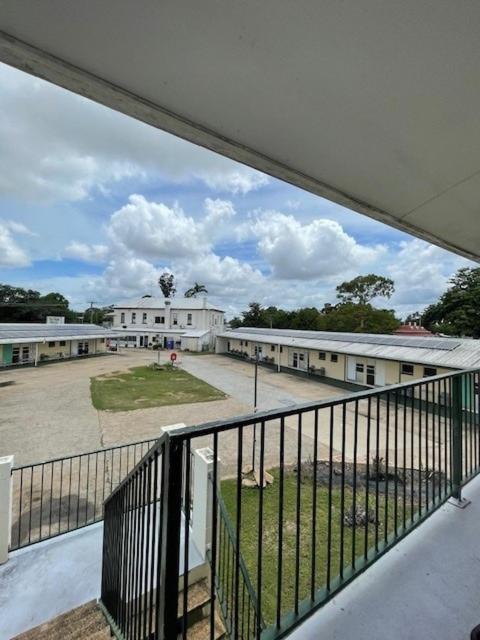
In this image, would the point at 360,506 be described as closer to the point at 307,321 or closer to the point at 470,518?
the point at 470,518

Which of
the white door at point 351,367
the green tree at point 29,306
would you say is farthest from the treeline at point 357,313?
the green tree at point 29,306

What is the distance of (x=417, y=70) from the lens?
120 cm

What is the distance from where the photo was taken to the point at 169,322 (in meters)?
40.2

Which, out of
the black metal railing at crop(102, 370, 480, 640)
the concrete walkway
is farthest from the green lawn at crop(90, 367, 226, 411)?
the concrete walkway

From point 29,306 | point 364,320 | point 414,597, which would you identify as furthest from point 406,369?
point 29,306

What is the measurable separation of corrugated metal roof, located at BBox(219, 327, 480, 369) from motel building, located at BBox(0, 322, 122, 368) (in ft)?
56.9

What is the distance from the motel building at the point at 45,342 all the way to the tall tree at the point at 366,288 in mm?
24163

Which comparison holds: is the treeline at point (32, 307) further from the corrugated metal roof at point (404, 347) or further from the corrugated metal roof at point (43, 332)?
the corrugated metal roof at point (404, 347)

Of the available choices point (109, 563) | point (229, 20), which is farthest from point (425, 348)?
point (229, 20)

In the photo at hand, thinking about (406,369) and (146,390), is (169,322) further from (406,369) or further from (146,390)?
(406,369)

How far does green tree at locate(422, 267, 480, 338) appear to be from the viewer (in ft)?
78.0

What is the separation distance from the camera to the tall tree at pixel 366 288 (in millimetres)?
32000

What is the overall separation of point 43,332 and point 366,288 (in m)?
29.5

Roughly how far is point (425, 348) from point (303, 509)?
11252 mm
